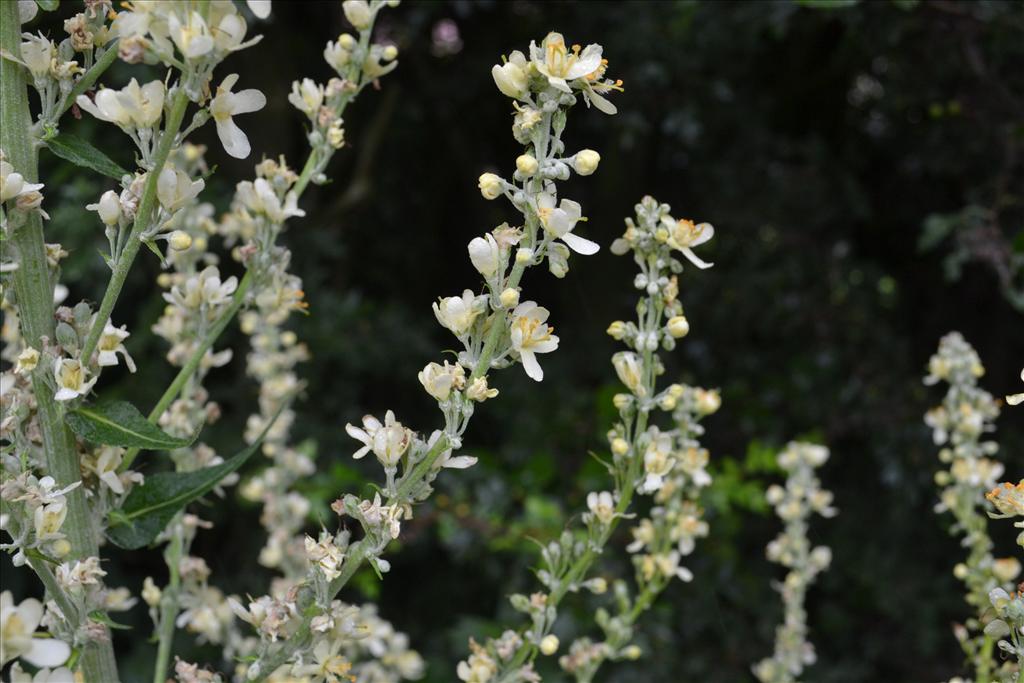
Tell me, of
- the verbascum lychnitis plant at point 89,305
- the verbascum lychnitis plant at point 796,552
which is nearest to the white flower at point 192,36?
the verbascum lychnitis plant at point 89,305

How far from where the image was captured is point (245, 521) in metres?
2.46

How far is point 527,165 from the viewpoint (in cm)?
55

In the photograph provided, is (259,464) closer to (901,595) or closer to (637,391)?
(901,595)

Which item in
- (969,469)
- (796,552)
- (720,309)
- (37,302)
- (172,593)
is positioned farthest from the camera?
(720,309)

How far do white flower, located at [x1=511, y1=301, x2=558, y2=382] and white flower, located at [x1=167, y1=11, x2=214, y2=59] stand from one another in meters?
0.21

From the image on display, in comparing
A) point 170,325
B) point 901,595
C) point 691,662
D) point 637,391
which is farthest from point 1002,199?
point 170,325

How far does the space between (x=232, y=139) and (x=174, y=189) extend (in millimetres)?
55

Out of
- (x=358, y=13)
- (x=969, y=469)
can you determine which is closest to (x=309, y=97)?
(x=358, y=13)

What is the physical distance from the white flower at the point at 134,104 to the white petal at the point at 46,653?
0.28 metres

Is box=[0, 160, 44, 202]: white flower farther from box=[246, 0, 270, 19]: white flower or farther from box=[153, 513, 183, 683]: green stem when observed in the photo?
box=[153, 513, 183, 683]: green stem

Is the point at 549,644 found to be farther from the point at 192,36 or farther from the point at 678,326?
the point at 192,36

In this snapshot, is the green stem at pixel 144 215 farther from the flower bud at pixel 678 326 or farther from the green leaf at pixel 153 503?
the flower bud at pixel 678 326

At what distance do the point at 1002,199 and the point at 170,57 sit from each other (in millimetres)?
1699

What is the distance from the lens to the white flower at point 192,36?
0.50 m
